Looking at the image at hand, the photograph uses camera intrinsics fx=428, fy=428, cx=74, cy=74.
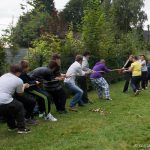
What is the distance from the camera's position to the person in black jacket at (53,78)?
12383mm

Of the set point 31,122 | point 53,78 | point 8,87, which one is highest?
point 8,87

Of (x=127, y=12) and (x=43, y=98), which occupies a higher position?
(x=127, y=12)

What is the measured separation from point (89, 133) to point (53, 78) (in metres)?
3.16

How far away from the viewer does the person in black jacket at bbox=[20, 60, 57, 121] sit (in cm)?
1171

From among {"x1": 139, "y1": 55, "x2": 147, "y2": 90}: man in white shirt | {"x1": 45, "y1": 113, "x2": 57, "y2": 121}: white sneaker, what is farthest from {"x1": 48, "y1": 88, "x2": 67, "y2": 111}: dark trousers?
{"x1": 139, "y1": 55, "x2": 147, "y2": 90}: man in white shirt

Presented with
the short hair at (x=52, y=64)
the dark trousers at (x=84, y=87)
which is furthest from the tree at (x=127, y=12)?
the short hair at (x=52, y=64)

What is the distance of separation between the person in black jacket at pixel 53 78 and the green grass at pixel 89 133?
17.2 inches

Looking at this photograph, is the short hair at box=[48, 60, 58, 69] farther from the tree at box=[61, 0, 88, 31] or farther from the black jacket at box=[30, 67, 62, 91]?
the tree at box=[61, 0, 88, 31]

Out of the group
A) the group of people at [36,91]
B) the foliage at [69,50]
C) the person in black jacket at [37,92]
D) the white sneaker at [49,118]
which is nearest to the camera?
the group of people at [36,91]

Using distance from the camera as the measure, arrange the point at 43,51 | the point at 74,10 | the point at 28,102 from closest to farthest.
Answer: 1. the point at 28,102
2. the point at 43,51
3. the point at 74,10

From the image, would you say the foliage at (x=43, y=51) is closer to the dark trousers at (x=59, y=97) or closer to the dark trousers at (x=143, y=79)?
the dark trousers at (x=143, y=79)

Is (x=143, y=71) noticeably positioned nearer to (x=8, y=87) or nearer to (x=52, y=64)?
(x=52, y=64)

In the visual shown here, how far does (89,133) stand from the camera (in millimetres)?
10234

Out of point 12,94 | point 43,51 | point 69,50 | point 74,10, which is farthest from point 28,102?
point 74,10
